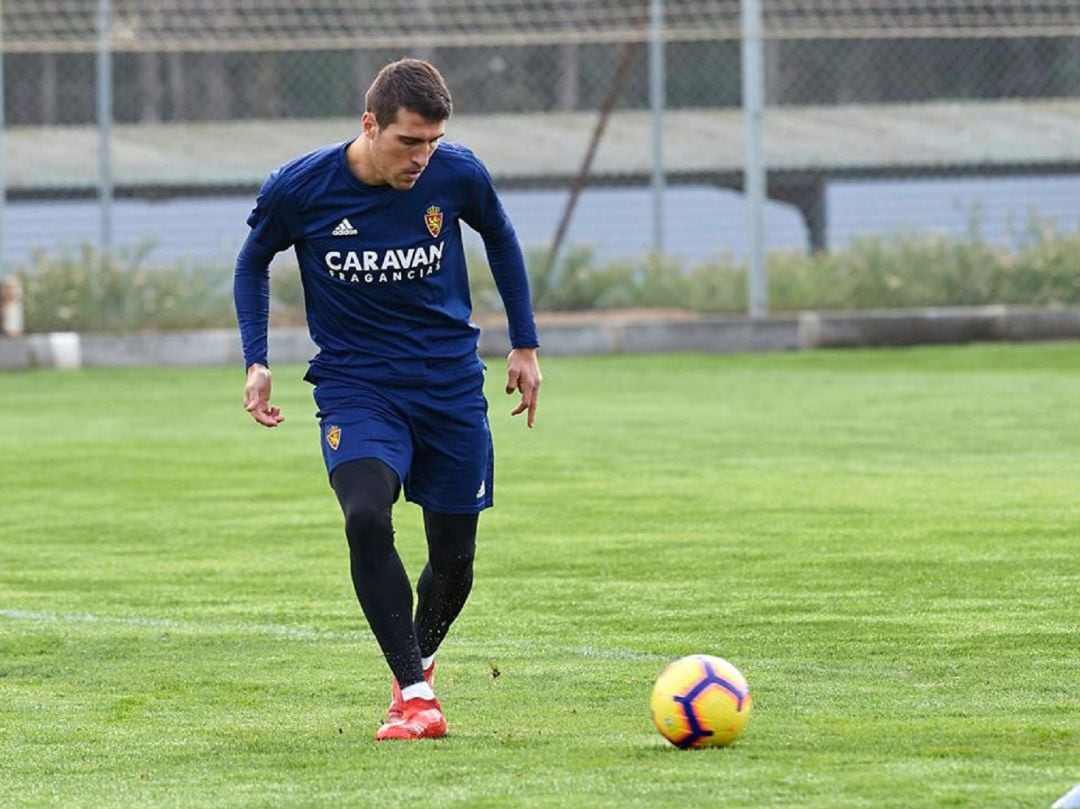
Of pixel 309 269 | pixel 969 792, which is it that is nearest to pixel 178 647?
pixel 309 269

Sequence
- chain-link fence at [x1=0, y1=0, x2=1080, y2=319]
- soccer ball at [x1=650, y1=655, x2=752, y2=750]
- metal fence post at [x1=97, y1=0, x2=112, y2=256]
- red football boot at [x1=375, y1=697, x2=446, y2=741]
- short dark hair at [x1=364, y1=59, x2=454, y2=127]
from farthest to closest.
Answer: chain-link fence at [x1=0, y1=0, x2=1080, y2=319]
metal fence post at [x1=97, y1=0, x2=112, y2=256]
short dark hair at [x1=364, y1=59, x2=454, y2=127]
red football boot at [x1=375, y1=697, x2=446, y2=741]
soccer ball at [x1=650, y1=655, x2=752, y2=750]

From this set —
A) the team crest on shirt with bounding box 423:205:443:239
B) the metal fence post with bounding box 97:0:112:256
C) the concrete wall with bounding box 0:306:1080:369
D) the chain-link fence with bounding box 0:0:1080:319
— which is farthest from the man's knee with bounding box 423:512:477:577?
the chain-link fence with bounding box 0:0:1080:319

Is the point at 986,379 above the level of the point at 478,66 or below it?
below

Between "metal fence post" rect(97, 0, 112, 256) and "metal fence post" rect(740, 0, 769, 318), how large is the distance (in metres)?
5.54

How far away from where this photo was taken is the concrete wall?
70.6ft

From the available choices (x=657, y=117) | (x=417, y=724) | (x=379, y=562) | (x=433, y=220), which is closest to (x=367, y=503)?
(x=379, y=562)

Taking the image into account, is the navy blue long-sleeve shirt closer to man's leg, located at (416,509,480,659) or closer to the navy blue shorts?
the navy blue shorts

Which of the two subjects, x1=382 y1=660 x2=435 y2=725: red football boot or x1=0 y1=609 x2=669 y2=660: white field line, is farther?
x1=0 y1=609 x2=669 y2=660: white field line

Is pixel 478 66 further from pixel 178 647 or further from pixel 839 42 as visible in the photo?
pixel 178 647

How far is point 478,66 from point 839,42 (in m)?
4.36

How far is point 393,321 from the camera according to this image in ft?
21.1

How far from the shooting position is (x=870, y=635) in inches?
293

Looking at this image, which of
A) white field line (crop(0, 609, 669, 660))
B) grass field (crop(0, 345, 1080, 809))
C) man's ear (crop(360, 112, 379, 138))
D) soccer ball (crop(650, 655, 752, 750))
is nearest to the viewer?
grass field (crop(0, 345, 1080, 809))

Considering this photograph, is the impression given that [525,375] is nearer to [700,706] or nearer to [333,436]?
[333,436]
